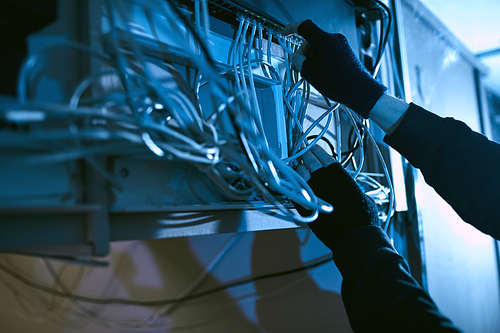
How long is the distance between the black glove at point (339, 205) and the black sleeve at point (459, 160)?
157 millimetres

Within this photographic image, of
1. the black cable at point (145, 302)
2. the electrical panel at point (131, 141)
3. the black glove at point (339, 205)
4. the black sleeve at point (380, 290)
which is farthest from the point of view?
the black cable at point (145, 302)

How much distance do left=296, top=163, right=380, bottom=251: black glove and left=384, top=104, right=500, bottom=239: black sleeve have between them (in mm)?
157

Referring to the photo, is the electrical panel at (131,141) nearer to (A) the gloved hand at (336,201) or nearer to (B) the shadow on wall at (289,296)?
(A) the gloved hand at (336,201)

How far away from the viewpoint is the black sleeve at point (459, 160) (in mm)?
566

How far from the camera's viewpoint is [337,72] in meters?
0.55

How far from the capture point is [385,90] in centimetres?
58

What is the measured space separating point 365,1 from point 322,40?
366 mm

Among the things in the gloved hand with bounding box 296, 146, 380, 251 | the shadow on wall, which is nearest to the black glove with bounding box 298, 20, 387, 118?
the gloved hand with bounding box 296, 146, 380, 251

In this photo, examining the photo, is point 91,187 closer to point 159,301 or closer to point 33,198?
point 33,198

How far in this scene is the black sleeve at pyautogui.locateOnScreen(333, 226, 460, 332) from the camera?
392mm

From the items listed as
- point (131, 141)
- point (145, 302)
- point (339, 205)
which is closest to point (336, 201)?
point (339, 205)

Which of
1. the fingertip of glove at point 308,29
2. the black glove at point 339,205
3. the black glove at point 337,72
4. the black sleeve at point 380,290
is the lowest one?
the black sleeve at point 380,290

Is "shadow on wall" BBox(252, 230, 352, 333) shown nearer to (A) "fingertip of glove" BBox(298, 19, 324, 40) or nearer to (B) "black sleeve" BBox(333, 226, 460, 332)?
(B) "black sleeve" BBox(333, 226, 460, 332)

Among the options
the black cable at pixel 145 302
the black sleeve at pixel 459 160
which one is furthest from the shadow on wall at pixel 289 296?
the black sleeve at pixel 459 160
